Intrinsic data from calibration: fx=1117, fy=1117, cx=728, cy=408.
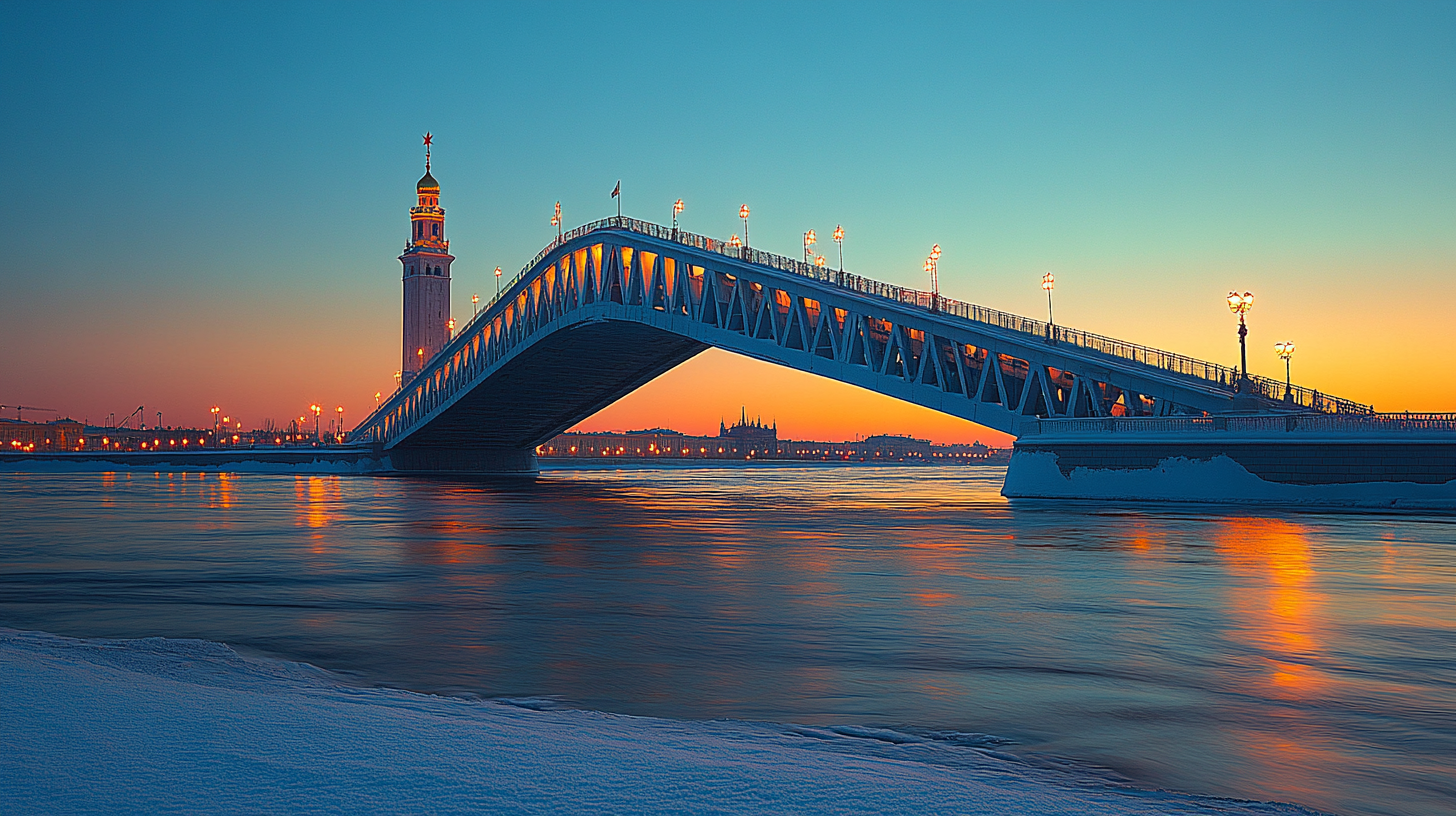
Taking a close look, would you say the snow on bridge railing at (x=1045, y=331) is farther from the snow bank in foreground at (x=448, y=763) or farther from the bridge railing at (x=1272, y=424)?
the snow bank in foreground at (x=448, y=763)

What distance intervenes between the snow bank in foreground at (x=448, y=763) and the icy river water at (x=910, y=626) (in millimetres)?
839

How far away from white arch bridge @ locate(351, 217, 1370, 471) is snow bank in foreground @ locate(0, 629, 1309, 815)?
4093cm

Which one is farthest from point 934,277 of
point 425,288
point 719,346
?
point 425,288

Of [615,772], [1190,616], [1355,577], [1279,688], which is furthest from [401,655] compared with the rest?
[1355,577]

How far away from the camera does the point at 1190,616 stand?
41.6 ft

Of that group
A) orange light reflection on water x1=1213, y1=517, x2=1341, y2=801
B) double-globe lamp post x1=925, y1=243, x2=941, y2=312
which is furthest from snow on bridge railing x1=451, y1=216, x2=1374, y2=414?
orange light reflection on water x1=1213, y1=517, x2=1341, y2=801

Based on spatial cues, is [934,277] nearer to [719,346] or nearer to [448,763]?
[719,346]

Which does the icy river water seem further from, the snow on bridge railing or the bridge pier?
the bridge pier

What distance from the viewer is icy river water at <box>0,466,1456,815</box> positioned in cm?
694

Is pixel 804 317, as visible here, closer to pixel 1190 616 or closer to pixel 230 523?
pixel 230 523

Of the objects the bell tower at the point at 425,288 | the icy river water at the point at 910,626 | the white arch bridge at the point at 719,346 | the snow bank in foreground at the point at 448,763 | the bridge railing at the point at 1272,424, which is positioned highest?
the bell tower at the point at 425,288

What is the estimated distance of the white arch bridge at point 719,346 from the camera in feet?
157

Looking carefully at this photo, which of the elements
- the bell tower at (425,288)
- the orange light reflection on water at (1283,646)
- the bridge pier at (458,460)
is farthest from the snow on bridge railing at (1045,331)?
the bell tower at (425,288)

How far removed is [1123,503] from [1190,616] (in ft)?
103
